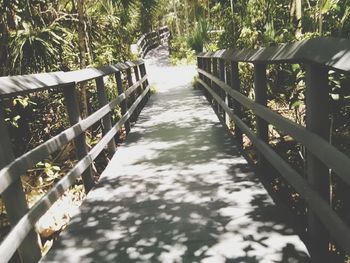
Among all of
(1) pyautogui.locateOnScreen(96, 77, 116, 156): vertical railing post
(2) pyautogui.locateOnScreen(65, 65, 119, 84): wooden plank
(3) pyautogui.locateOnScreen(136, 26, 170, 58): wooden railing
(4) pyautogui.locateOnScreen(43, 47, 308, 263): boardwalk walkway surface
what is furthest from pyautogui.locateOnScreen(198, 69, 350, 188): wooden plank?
(3) pyautogui.locateOnScreen(136, 26, 170, 58): wooden railing

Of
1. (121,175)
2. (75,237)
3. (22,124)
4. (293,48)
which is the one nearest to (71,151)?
(22,124)

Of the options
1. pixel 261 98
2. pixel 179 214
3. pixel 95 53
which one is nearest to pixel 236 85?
pixel 261 98

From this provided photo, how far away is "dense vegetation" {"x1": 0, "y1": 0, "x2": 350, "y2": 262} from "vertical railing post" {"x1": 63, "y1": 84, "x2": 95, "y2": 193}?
1.24 m

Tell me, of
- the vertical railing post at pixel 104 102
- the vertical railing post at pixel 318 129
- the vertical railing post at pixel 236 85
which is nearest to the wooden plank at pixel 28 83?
the vertical railing post at pixel 104 102

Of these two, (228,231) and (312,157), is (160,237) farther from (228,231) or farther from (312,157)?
(312,157)

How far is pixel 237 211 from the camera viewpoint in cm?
336

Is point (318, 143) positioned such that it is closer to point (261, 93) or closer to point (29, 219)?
point (261, 93)

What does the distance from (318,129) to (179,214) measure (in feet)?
4.78

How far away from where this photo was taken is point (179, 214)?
3.42 metres

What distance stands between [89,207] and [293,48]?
2.24 m

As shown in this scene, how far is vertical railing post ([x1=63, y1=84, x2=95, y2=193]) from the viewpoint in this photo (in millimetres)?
3965

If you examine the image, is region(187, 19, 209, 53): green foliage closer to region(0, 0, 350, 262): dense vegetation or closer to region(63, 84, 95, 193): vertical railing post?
A: region(0, 0, 350, 262): dense vegetation

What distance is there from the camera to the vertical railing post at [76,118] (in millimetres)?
3965

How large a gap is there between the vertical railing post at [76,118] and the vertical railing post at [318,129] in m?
2.32
